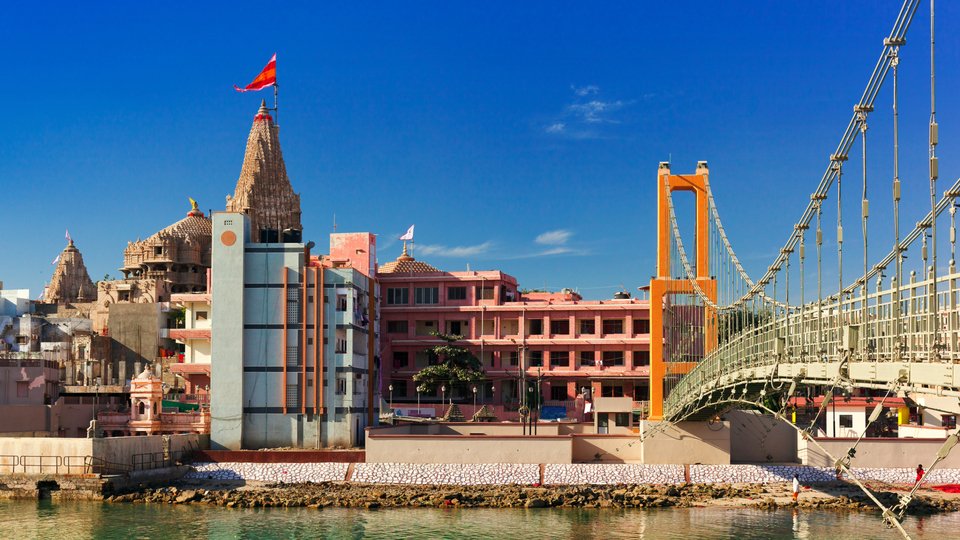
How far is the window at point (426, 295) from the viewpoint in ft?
212

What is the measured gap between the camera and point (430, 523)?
34.4 meters

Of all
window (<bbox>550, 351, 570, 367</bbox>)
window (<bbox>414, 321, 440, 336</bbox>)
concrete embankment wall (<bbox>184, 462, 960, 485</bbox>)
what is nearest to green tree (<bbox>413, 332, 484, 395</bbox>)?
window (<bbox>414, 321, 440, 336</bbox>)

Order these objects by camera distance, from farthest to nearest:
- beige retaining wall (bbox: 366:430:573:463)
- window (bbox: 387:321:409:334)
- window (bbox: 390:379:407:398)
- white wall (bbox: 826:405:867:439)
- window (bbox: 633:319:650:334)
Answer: window (bbox: 387:321:409:334) < window (bbox: 390:379:407:398) < window (bbox: 633:319:650:334) < white wall (bbox: 826:405:867:439) < beige retaining wall (bbox: 366:430:573:463)

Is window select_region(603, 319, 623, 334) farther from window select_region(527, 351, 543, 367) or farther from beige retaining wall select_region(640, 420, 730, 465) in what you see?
beige retaining wall select_region(640, 420, 730, 465)

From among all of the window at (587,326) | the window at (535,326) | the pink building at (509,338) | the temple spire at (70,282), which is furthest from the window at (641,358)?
the temple spire at (70,282)

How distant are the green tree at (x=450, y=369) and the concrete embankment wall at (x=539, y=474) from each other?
Result: 57.0ft

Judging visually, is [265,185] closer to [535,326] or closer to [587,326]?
[535,326]

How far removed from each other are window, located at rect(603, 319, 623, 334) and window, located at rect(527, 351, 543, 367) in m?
3.97

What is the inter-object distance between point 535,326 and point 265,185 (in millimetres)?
28255

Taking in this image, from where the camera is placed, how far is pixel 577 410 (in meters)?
57.3

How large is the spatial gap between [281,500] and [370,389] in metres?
11.3

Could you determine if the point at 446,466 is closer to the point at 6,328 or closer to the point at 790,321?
the point at 790,321

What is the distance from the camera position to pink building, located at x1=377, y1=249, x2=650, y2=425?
6062cm

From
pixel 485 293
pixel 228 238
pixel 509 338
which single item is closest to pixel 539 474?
pixel 228 238
